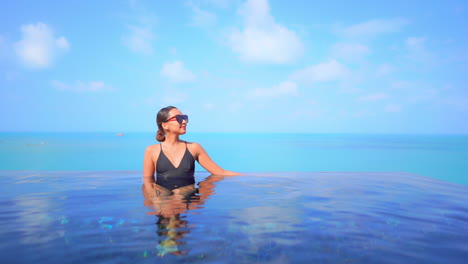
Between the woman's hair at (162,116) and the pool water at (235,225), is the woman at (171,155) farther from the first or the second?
the pool water at (235,225)

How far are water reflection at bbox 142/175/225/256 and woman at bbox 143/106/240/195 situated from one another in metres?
0.20

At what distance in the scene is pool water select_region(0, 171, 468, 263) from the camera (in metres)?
2.78

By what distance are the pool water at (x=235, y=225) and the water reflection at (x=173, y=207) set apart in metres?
0.01

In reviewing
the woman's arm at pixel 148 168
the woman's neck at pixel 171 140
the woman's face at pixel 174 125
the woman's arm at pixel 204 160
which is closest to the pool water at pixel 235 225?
the woman's arm at pixel 148 168

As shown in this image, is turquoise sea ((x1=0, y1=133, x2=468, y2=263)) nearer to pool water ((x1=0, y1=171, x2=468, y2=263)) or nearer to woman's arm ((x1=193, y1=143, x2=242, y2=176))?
pool water ((x1=0, y1=171, x2=468, y2=263))

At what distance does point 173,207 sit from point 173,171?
65.5 inches

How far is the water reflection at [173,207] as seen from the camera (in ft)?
9.77

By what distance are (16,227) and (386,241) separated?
4117mm

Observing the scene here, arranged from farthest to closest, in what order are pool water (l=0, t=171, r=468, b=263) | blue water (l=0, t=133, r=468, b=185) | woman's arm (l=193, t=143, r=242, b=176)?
blue water (l=0, t=133, r=468, b=185) → woman's arm (l=193, t=143, r=242, b=176) → pool water (l=0, t=171, r=468, b=263)

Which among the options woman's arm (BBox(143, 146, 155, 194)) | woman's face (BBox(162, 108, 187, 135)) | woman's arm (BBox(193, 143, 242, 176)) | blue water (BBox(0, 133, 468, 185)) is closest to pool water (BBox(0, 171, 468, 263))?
woman's arm (BBox(143, 146, 155, 194))

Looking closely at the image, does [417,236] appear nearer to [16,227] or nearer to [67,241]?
[67,241]

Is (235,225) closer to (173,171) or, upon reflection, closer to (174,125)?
(173,171)

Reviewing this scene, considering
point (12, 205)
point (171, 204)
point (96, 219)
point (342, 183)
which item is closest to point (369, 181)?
point (342, 183)

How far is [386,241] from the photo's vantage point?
10.3 ft
